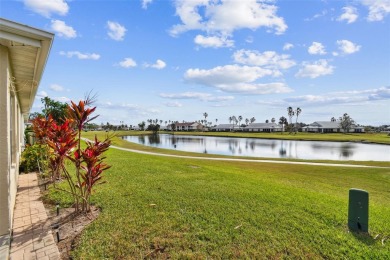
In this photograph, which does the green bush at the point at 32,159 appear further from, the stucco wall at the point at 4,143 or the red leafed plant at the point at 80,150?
the stucco wall at the point at 4,143

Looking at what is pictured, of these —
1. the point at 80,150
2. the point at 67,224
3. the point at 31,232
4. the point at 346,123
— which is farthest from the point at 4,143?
the point at 346,123

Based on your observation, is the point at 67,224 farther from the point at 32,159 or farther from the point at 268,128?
the point at 268,128

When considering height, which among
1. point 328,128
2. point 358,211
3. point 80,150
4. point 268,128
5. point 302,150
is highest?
point 268,128

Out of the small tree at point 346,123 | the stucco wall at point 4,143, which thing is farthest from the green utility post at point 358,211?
the small tree at point 346,123

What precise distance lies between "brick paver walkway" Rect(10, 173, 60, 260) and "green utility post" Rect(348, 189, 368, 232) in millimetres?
4878

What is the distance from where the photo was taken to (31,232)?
12.9 feet

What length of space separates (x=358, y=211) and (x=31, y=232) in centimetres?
566

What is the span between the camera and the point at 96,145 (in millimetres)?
4488

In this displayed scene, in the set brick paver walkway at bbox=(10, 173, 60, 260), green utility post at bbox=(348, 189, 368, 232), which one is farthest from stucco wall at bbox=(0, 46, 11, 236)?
green utility post at bbox=(348, 189, 368, 232)

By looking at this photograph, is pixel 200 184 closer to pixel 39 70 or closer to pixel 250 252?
pixel 250 252

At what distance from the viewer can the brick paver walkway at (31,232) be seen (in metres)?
3.32

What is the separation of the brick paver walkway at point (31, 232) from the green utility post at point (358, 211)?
Result: 4.88 metres

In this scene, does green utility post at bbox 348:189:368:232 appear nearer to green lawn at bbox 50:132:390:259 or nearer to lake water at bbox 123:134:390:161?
green lawn at bbox 50:132:390:259

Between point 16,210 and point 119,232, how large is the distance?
8.65 ft
